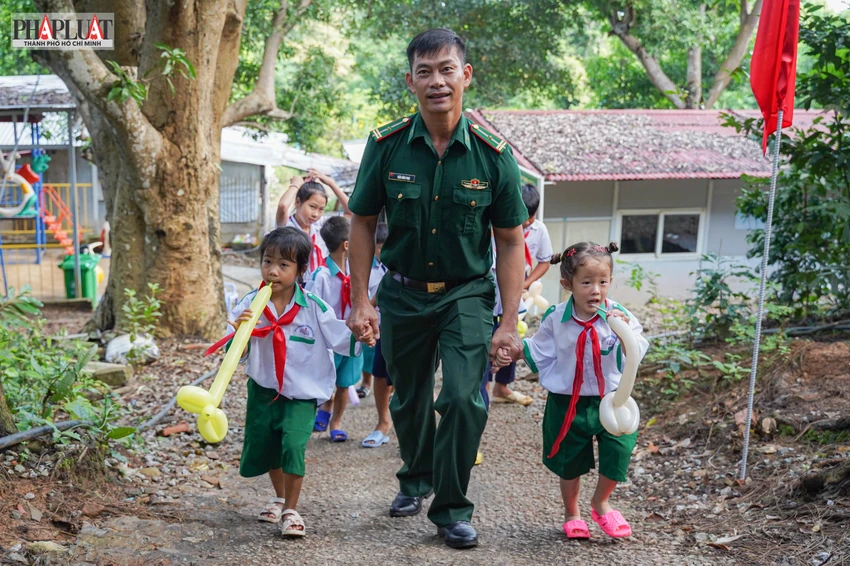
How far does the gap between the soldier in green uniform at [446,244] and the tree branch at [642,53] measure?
1561 cm

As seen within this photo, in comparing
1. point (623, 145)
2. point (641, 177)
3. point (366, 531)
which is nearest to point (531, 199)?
point (366, 531)

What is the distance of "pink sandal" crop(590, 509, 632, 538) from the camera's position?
3949 mm

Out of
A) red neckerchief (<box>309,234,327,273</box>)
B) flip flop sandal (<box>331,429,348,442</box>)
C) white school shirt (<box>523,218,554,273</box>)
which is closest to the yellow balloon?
flip flop sandal (<box>331,429,348,442</box>)

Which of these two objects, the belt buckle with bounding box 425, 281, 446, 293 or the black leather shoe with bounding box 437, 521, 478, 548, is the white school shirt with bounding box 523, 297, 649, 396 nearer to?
the belt buckle with bounding box 425, 281, 446, 293

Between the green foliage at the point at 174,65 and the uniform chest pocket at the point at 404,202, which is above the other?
the green foliage at the point at 174,65

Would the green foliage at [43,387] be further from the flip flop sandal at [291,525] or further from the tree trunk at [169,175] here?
the tree trunk at [169,175]

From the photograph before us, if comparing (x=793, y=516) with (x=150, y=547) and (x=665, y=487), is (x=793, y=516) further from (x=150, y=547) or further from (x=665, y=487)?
(x=150, y=547)

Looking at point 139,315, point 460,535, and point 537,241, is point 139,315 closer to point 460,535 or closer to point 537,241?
point 537,241

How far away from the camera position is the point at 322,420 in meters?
5.86

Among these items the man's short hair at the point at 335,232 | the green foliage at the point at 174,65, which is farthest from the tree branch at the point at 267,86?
the man's short hair at the point at 335,232

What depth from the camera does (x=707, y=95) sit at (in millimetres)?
21297

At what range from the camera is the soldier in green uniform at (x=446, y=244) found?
3.71 m

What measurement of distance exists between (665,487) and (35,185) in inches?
553

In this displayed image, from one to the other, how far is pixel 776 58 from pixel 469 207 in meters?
→ 2.19
